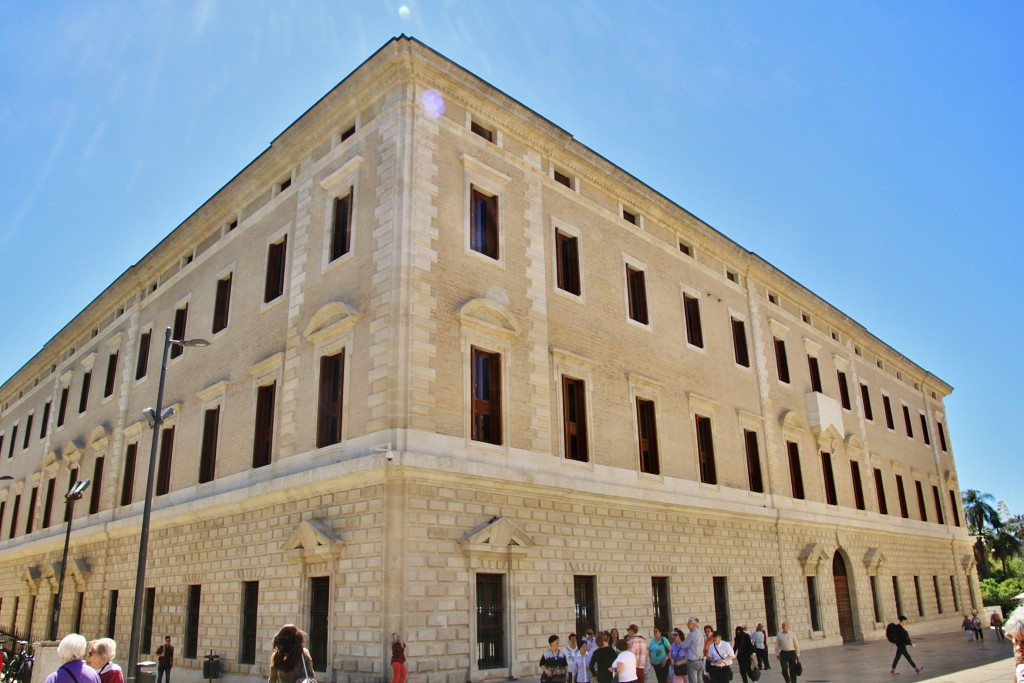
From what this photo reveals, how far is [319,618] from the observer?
15.6 m

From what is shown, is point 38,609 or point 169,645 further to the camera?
point 38,609

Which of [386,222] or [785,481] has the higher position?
[386,222]

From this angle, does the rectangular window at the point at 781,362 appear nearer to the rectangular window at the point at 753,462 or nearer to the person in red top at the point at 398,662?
the rectangular window at the point at 753,462

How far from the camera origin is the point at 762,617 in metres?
23.7

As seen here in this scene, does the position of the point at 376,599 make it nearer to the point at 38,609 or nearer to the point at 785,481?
the point at 785,481

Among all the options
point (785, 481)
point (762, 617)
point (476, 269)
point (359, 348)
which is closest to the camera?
point (359, 348)

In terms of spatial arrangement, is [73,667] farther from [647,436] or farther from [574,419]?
[647,436]

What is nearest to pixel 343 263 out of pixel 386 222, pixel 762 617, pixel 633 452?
pixel 386 222

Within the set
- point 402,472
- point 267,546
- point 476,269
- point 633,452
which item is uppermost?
point 476,269

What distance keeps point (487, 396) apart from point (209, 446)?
9.46 meters

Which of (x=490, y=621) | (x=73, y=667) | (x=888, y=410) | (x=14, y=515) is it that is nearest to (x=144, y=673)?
(x=490, y=621)

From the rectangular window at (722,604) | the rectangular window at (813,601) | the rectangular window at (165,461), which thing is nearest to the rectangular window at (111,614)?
the rectangular window at (165,461)

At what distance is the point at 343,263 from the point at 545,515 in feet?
25.0

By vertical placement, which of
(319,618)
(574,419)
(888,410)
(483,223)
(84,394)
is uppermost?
(483,223)
